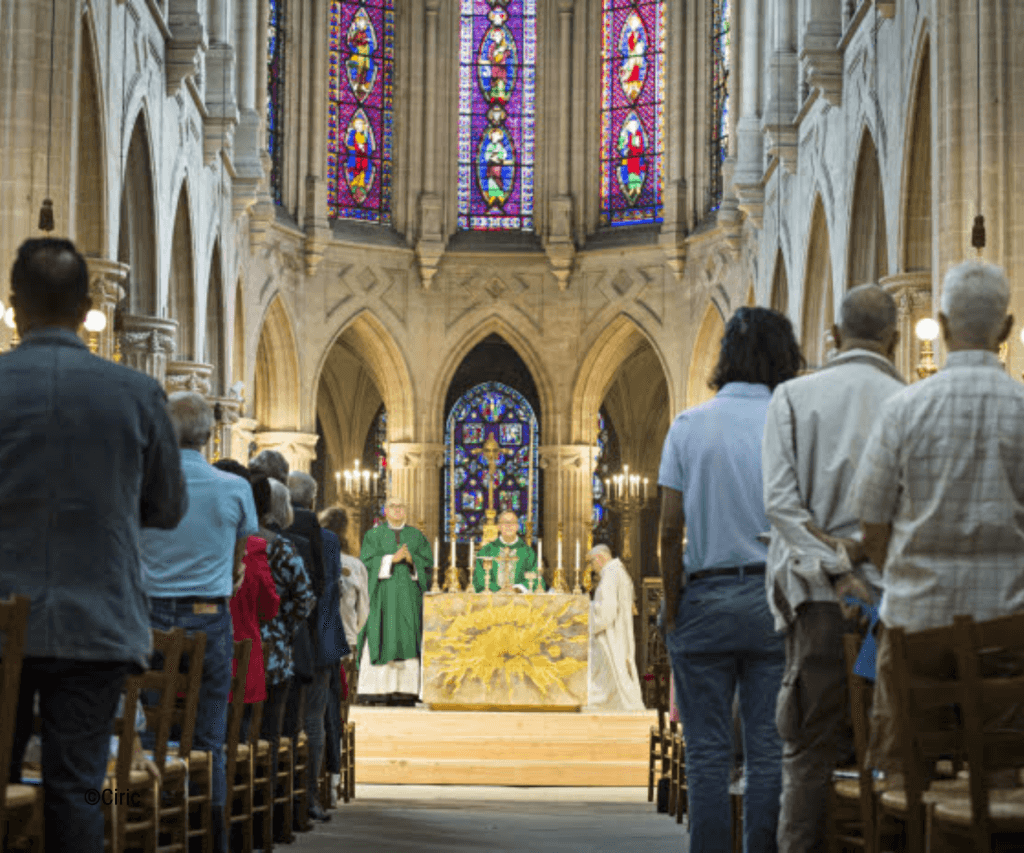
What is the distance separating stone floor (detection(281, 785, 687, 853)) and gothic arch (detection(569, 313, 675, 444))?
1404cm

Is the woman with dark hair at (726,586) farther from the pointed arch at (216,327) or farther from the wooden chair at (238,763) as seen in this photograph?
the pointed arch at (216,327)

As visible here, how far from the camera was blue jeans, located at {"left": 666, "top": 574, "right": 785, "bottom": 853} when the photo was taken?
17.3 ft

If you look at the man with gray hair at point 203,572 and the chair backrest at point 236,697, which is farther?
the chair backrest at point 236,697

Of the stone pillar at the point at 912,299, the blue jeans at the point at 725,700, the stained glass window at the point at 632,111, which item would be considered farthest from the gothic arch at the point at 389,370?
the blue jeans at the point at 725,700

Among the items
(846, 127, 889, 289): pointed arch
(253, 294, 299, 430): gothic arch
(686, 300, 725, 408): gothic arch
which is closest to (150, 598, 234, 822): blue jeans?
(846, 127, 889, 289): pointed arch

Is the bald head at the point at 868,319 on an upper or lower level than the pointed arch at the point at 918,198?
lower

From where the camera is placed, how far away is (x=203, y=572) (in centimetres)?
652

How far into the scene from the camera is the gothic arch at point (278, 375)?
2541 cm

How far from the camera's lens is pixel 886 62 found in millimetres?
15555

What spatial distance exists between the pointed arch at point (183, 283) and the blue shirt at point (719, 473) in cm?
1415

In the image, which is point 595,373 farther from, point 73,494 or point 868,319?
point 73,494

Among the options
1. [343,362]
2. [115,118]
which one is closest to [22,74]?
[115,118]

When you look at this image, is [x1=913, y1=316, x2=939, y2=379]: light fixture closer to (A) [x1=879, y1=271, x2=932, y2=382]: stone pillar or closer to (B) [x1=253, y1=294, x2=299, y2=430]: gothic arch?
(A) [x1=879, y1=271, x2=932, y2=382]: stone pillar

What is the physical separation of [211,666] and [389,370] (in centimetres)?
2026
